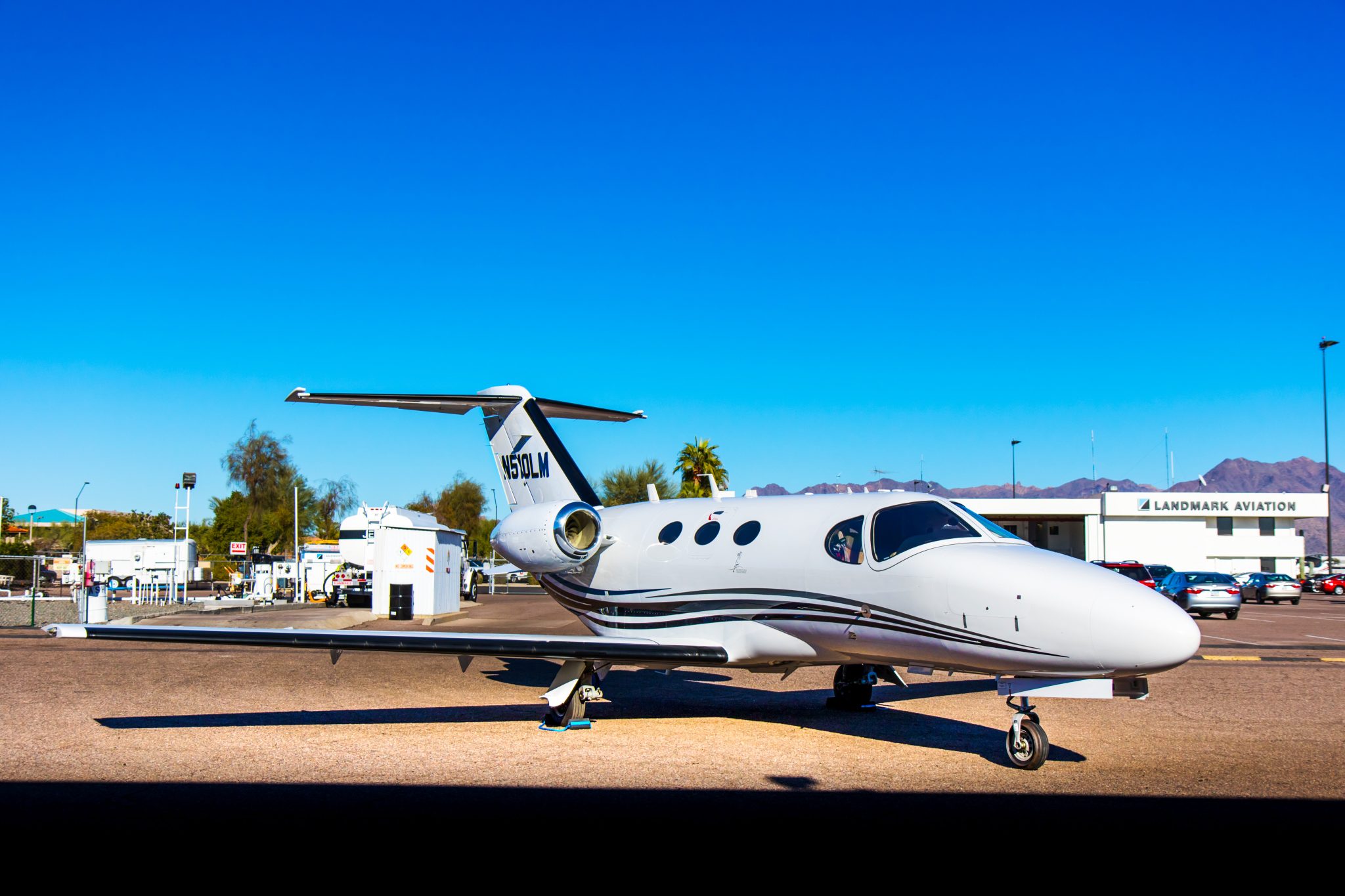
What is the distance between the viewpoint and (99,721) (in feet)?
36.1

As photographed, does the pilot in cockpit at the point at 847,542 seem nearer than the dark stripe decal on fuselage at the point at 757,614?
No

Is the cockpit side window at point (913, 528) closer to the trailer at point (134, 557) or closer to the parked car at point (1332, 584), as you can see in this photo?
the trailer at point (134, 557)

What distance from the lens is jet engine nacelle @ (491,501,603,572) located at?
42.1 feet

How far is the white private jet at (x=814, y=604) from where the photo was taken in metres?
8.27

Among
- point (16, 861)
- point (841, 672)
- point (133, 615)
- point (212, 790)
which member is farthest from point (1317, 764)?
point (133, 615)

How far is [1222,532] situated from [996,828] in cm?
7529

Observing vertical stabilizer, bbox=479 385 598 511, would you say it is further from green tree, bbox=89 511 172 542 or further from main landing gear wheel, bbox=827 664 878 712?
green tree, bbox=89 511 172 542

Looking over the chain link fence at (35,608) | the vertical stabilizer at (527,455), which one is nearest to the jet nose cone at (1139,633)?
the vertical stabilizer at (527,455)

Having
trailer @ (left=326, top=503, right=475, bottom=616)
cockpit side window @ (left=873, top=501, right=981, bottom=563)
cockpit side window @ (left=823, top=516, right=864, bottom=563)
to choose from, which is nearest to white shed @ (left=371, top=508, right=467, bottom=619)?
trailer @ (left=326, top=503, right=475, bottom=616)

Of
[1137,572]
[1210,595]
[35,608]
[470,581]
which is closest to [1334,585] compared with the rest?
[1137,572]

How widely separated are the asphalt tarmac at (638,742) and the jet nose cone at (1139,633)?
3.26ft

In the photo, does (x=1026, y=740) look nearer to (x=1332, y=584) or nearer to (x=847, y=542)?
(x=847, y=542)

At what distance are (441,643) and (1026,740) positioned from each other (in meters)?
5.59

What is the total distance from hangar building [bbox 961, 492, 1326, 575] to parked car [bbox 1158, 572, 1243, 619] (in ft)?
109
